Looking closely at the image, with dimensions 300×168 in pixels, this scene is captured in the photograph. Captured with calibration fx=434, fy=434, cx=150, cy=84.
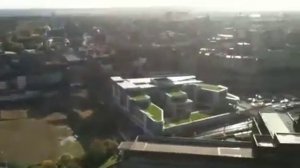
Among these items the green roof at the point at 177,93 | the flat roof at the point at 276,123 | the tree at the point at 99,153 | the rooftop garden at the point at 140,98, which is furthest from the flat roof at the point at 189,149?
the green roof at the point at 177,93

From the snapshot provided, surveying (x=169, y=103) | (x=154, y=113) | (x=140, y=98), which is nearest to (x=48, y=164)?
(x=154, y=113)

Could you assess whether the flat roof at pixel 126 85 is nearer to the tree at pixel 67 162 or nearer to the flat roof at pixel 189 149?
the tree at pixel 67 162

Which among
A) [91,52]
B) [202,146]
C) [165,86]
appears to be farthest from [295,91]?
[202,146]

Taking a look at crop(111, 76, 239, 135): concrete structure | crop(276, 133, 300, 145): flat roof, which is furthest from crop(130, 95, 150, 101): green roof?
crop(276, 133, 300, 145): flat roof

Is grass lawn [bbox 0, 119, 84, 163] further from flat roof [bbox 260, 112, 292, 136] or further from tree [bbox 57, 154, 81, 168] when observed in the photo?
flat roof [bbox 260, 112, 292, 136]

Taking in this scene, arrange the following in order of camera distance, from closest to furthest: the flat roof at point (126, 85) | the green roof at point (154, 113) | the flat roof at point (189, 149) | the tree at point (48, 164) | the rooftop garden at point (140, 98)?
the flat roof at point (189, 149) → the tree at point (48, 164) → the green roof at point (154, 113) → the rooftop garden at point (140, 98) → the flat roof at point (126, 85)

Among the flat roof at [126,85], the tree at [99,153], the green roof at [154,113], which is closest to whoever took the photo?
the tree at [99,153]

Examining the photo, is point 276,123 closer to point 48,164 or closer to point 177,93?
point 48,164

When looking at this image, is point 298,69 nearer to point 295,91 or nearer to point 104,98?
point 295,91
